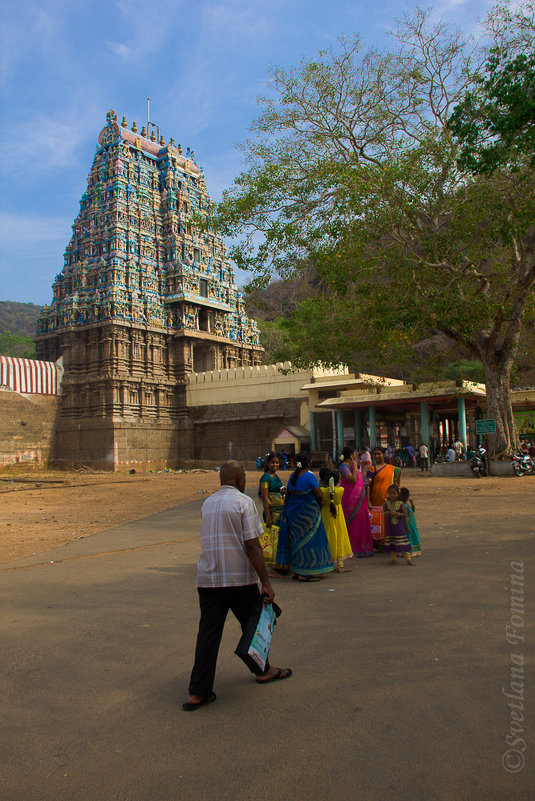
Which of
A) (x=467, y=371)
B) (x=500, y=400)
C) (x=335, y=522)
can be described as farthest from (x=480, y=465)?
(x=467, y=371)

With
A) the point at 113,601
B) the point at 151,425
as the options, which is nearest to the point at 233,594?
the point at 113,601

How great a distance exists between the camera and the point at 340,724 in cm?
305

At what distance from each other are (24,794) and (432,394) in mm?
22160

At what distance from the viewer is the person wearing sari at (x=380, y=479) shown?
756 cm

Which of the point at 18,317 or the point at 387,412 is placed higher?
the point at 18,317

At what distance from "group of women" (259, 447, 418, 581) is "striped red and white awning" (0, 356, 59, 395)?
90.6 feet

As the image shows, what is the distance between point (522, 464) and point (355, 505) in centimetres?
1238

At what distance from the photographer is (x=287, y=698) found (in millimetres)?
3414

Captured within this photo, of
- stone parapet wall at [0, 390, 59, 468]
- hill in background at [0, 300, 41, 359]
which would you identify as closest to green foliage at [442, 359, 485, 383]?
stone parapet wall at [0, 390, 59, 468]

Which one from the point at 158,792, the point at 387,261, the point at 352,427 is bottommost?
the point at 158,792

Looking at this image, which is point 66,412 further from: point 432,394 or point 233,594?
point 233,594

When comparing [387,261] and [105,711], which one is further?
[387,261]

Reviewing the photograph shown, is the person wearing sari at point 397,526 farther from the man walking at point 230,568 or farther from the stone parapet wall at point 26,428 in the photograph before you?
the stone parapet wall at point 26,428

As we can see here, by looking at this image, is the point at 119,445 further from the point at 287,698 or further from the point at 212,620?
the point at 287,698
